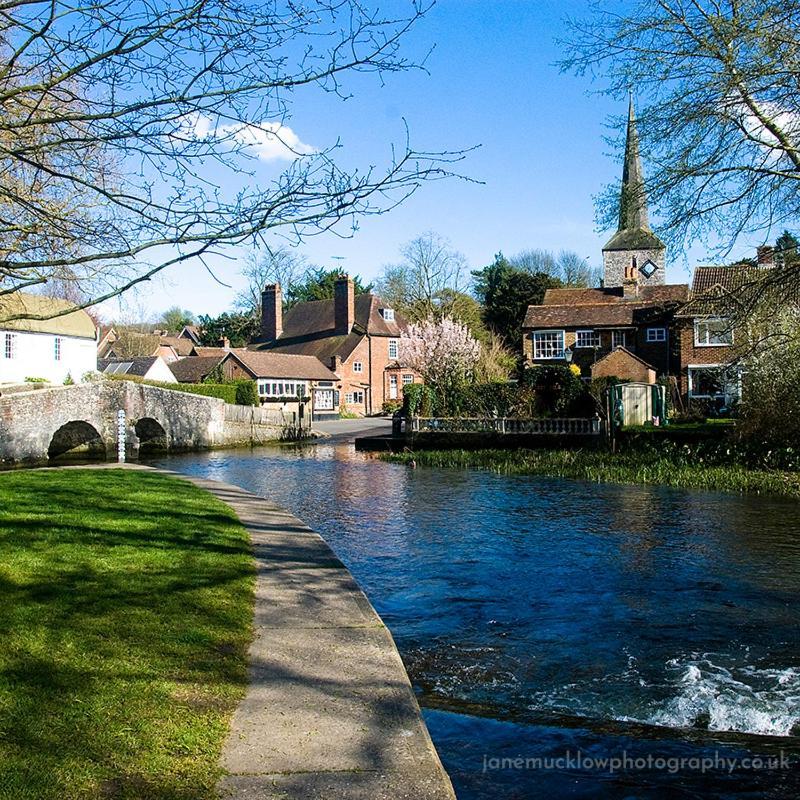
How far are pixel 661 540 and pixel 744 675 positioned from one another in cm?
610

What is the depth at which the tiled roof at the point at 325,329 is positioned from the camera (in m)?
66.0

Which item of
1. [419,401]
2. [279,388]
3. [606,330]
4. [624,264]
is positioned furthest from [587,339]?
[279,388]

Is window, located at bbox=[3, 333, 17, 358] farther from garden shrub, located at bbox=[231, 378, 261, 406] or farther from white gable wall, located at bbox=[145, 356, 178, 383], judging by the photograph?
white gable wall, located at bbox=[145, 356, 178, 383]

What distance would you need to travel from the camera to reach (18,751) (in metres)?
3.70

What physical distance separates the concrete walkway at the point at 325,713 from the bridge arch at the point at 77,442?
3007 cm

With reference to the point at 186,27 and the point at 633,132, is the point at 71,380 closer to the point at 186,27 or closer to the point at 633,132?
the point at 633,132

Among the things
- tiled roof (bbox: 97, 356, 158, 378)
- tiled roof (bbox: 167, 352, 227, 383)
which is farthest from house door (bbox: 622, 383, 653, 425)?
tiled roof (bbox: 97, 356, 158, 378)

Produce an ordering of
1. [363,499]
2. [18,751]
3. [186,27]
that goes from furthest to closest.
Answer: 1. [363,499]
2. [186,27]
3. [18,751]

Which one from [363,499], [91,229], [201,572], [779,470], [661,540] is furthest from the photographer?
[779,470]

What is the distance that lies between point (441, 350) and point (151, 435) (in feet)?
70.9

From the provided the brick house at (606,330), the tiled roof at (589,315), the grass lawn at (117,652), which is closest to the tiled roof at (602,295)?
the brick house at (606,330)

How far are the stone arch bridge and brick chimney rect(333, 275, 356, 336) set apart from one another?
23.9m

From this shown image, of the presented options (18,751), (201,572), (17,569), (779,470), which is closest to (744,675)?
(201,572)

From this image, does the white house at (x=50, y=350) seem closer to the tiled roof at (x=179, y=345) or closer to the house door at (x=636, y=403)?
the house door at (x=636, y=403)
